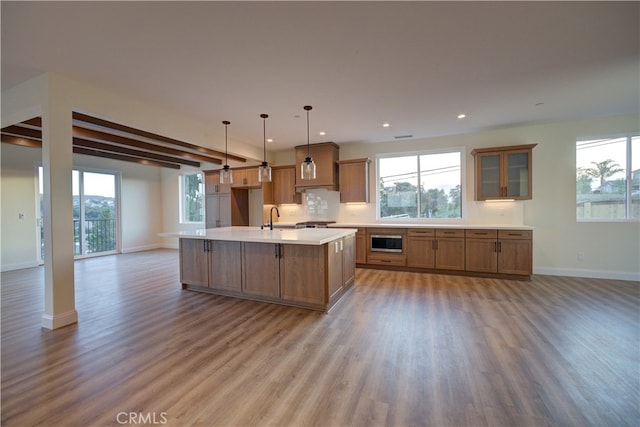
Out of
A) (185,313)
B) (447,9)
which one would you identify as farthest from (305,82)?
(185,313)

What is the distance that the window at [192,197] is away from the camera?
8.38 meters

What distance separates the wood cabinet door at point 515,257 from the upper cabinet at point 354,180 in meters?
2.61

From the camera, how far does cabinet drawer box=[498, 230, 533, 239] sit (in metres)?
4.40

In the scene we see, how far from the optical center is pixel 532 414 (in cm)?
162

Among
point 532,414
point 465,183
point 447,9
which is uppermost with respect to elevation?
point 447,9

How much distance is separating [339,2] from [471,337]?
119 inches

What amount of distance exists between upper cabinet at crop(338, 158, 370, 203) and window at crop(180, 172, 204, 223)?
15.6 feet

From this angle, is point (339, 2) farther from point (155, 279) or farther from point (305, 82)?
point (155, 279)

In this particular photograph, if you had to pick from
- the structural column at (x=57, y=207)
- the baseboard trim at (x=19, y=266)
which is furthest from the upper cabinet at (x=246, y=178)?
the baseboard trim at (x=19, y=266)

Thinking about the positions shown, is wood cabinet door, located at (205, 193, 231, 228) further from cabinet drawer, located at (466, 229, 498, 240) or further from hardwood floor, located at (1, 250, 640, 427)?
cabinet drawer, located at (466, 229, 498, 240)

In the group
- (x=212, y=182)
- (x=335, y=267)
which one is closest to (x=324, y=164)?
(x=335, y=267)

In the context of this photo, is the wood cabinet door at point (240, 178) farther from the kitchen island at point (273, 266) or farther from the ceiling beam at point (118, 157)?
the kitchen island at point (273, 266)

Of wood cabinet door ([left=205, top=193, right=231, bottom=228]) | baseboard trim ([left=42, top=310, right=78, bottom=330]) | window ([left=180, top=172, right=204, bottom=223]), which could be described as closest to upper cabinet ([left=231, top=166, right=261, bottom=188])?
wood cabinet door ([left=205, top=193, right=231, bottom=228])

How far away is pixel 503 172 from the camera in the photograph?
4812 mm
